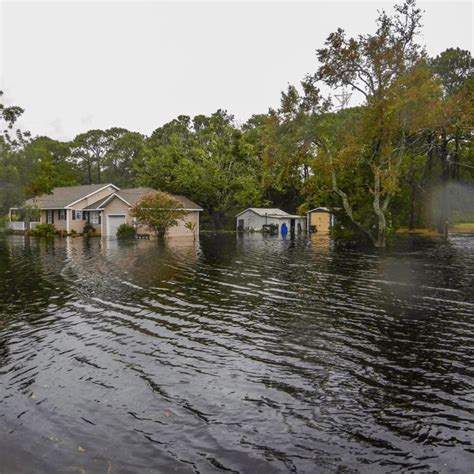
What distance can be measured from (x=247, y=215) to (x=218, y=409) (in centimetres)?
5622

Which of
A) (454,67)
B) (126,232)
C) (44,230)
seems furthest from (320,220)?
(44,230)

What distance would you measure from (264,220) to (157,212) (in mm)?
20658

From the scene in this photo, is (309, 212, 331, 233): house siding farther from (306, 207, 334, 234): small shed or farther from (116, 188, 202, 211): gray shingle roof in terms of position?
(116, 188, 202, 211): gray shingle roof

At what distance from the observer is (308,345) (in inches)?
361

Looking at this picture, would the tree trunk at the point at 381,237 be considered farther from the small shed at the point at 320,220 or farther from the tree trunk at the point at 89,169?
the tree trunk at the point at 89,169

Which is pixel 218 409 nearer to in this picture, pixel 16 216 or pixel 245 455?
pixel 245 455

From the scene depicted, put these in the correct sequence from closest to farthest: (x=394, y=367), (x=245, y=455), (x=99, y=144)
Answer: (x=245, y=455) < (x=394, y=367) < (x=99, y=144)

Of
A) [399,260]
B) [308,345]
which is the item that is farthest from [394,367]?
[399,260]

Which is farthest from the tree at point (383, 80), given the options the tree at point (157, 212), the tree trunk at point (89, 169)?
the tree trunk at point (89, 169)

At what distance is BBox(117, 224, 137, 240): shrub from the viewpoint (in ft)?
148

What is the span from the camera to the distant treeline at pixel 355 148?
98.6 feet

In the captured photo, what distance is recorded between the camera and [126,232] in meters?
45.2

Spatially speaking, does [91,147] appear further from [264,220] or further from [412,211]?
[412,211]

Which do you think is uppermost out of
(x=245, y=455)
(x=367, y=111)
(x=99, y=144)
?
(x=99, y=144)
